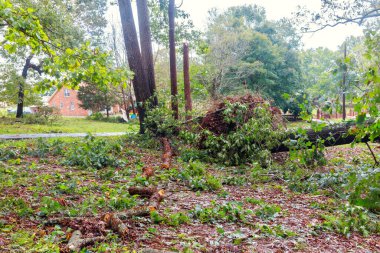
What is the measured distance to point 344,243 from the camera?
3.04 m

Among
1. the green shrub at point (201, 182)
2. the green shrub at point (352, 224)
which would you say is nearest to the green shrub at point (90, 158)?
the green shrub at point (201, 182)

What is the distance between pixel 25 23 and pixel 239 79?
2044 centimetres

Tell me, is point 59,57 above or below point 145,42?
below

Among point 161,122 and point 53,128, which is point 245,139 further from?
point 53,128

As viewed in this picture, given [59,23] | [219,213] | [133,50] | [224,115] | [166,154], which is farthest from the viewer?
[59,23]

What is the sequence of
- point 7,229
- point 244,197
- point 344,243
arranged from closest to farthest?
point 7,229 < point 344,243 < point 244,197

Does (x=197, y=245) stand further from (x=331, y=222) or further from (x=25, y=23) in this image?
(x=25, y=23)

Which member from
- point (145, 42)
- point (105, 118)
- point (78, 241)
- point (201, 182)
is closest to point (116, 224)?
point (78, 241)

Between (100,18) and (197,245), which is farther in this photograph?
(100,18)

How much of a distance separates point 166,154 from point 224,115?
5.83 ft

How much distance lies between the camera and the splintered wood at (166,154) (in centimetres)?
634

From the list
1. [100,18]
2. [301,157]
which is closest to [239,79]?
[100,18]

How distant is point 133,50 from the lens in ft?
31.7

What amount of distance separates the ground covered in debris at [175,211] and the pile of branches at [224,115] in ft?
5.71
